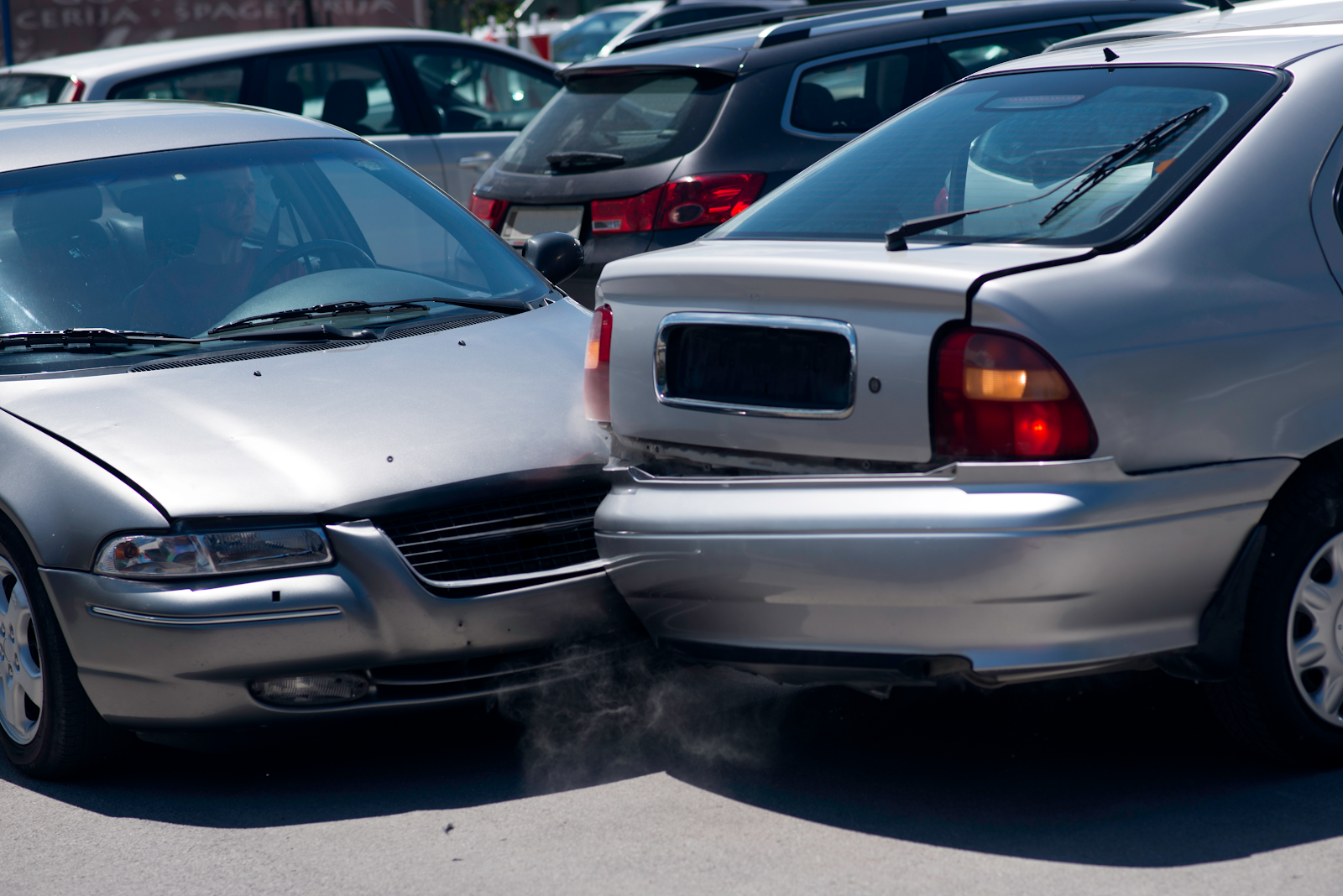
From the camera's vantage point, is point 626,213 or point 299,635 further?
point 626,213

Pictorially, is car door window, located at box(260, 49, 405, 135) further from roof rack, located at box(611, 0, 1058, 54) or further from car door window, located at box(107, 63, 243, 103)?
roof rack, located at box(611, 0, 1058, 54)

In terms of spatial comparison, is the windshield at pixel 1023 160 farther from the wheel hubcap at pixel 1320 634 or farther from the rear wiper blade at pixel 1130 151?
the wheel hubcap at pixel 1320 634

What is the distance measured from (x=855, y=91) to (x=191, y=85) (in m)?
4.14

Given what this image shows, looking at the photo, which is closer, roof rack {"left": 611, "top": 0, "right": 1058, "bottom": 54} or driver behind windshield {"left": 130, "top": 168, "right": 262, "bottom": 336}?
driver behind windshield {"left": 130, "top": 168, "right": 262, "bottom": 336}

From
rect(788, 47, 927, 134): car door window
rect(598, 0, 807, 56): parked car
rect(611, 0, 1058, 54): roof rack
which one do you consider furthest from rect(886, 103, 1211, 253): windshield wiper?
rect(598, 0, 807, 56): parked car

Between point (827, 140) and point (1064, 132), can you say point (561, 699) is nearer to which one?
point (1064, 132)

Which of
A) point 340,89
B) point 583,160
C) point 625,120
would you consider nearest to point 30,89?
point 340,89

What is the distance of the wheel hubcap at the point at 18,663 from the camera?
4.05m

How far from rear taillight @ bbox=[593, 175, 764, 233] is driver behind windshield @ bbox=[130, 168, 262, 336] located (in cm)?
215

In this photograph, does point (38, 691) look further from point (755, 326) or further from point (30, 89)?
point (30, 89)

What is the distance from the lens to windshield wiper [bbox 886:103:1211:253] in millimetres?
3537

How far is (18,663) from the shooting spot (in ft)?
13.5

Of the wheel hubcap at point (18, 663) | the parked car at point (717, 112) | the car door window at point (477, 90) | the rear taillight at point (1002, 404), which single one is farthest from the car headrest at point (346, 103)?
the rear taillight at point (1002, 404)

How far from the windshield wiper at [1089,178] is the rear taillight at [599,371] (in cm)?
80
